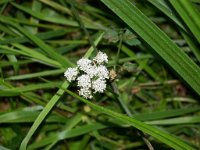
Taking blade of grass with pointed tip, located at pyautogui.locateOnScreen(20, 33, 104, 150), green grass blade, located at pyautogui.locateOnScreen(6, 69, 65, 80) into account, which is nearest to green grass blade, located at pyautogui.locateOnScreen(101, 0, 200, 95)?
blade of grass with pointed tip, located at pyautogui.locateOnScreen(20, 33, 104, 150)

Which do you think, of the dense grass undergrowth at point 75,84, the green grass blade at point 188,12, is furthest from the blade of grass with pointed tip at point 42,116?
the green grass blade at point 188,12

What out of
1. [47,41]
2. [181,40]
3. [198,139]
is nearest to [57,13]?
[47,41]

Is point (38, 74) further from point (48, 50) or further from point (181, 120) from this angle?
point (181, 120)

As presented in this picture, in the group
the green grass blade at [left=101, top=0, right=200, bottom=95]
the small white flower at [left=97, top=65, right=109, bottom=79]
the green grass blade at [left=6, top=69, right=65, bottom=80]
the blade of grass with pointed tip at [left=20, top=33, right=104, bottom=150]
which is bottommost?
the blade of grass with pointed tip at [left=20, top=33, right=104, bottom=150]

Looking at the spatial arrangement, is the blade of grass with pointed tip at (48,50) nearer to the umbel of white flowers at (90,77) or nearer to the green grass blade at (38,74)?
the green grass blade at (38,74)

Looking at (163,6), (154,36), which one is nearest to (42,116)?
(154,36)

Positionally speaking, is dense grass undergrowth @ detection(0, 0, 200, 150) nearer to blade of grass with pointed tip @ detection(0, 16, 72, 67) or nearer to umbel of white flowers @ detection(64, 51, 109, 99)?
blade of grass with pointed tip @ detection(0, 16, 72, 67)

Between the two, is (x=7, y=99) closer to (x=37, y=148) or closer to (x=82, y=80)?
(x=37, y=148)
